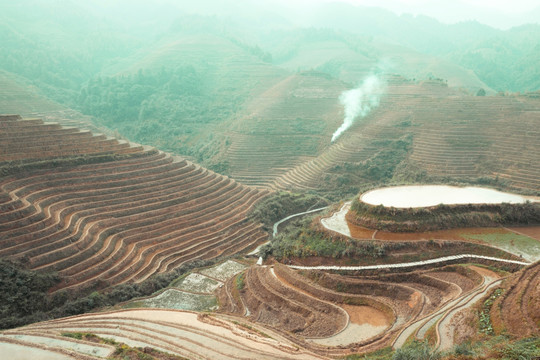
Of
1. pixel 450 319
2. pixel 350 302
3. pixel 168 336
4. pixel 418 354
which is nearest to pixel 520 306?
pixel 450 319

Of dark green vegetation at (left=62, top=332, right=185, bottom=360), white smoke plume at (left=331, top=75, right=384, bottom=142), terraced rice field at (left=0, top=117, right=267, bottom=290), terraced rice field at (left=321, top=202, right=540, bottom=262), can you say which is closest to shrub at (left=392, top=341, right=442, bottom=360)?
dark green vegetation at (left=62, top=332, right=185, bottom=360)

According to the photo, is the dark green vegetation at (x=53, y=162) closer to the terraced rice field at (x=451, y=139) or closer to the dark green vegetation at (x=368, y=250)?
the dark green vegetation at (x=368, y=250)

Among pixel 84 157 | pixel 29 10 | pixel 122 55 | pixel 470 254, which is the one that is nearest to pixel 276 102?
pixel 84 157

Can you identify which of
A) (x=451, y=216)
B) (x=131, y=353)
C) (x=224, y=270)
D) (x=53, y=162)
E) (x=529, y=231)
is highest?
(x=53, y=162)

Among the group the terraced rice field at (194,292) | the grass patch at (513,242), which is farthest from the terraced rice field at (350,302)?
the grass patch at (513,242)

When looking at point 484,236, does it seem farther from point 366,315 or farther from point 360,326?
point 360,326
